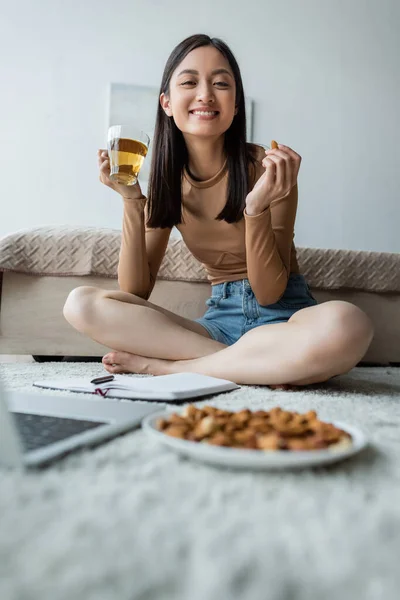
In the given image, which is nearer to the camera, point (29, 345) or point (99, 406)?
point (99, 406)

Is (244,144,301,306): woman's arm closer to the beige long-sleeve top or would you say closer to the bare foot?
the beige long-sleeve top

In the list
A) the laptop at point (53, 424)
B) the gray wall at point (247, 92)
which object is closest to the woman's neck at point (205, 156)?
the laptop at point (53, 424)

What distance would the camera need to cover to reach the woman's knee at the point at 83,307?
1295 millimetres

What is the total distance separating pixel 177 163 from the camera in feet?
4.72

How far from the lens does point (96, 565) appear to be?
324 millimetres

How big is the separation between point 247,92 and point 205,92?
2.34 m

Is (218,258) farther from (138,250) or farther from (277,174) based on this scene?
(277,174)

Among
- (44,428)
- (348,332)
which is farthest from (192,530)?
(348,332)

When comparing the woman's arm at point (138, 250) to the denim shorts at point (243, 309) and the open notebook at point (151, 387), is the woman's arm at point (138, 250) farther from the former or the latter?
the open notebook at point (151, 387)

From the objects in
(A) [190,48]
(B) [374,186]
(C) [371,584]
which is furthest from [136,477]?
(B) [374,186]

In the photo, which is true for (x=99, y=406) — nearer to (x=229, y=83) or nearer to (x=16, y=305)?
(x=229, y=83)

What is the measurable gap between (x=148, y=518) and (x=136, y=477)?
0.09m

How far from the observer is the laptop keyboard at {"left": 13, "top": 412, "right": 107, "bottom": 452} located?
54cm

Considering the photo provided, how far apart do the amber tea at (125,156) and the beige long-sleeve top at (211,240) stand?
20 centimetres
